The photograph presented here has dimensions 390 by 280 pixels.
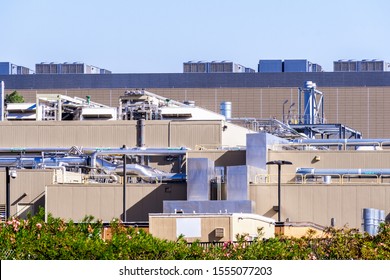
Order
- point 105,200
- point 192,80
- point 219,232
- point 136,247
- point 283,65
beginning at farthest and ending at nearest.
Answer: point 283,65 < point 192,80 < point 105,200 < point 219,232 < point 136,247

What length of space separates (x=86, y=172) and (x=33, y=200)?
4651 mm

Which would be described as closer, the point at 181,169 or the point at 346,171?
the point at 346,171

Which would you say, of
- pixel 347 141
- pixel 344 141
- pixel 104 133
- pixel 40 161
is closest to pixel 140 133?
pixel 104 133

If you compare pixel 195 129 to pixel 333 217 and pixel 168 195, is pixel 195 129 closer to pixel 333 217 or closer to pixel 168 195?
pixel 168 195

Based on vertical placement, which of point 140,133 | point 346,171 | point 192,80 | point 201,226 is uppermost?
point 192,80

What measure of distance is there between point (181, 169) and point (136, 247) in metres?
45.3

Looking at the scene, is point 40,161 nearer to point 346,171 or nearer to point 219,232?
point 346,171

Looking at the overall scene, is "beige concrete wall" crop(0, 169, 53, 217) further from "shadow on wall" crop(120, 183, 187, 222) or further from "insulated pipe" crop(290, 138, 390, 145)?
"insulated pipe" crop(290, 138, 390, 145)

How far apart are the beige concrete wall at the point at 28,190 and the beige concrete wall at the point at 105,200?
1.65 m

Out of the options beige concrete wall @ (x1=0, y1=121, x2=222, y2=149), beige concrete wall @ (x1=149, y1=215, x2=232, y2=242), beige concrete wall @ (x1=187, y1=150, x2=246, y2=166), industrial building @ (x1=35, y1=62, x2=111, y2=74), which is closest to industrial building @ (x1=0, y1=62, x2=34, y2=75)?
industrial building @ (x1=35, y1=62, x2=111, y2=74)

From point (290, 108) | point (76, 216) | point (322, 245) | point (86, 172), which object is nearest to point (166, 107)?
point (86, 172)

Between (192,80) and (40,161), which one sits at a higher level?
(192,80)

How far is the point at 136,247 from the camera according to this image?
31.0m

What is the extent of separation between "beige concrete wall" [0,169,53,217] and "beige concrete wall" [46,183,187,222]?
1.65 metres
